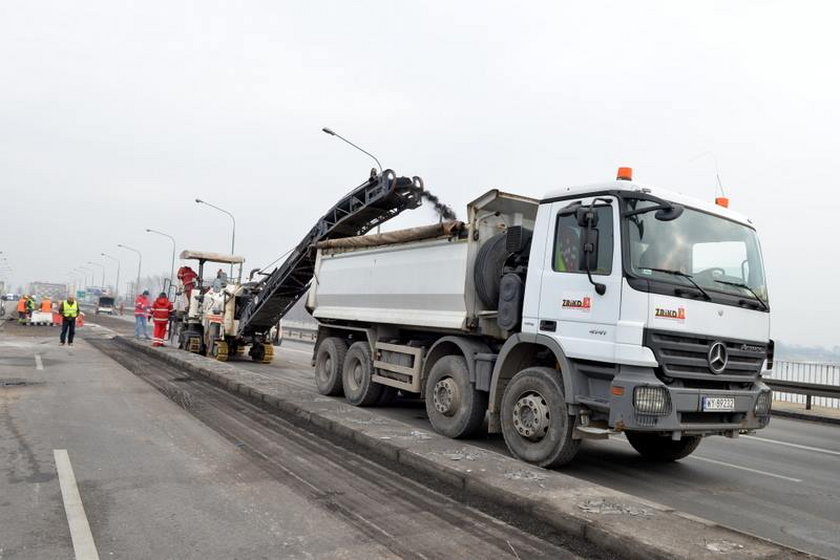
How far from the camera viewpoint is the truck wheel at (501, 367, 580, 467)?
5.89 meters

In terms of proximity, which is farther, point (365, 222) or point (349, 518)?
point (365, 222)

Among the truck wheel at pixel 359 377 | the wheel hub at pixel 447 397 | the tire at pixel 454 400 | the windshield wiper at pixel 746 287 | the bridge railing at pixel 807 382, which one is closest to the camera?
the windshield wiper at pixel 746 287

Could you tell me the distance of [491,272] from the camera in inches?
285

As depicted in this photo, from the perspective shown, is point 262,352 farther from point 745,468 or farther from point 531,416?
point 745,468

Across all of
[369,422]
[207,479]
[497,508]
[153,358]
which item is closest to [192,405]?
[369,422]

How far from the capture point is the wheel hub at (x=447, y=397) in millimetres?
7387

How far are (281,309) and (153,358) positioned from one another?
145 inches

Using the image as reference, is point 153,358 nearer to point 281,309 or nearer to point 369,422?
point 281,309

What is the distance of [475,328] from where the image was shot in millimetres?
7242

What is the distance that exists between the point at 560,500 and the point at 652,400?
1.29 m

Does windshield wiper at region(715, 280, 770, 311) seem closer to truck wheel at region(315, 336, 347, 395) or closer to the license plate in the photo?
the license plate

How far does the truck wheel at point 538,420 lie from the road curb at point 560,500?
0.81ft

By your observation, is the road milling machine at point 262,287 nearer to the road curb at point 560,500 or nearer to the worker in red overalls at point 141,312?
the worker in red overalls at point 141,312

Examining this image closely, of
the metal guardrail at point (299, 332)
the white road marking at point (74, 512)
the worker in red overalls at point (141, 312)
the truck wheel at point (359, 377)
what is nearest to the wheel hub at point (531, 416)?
the truck wheel at point (359, 377)
